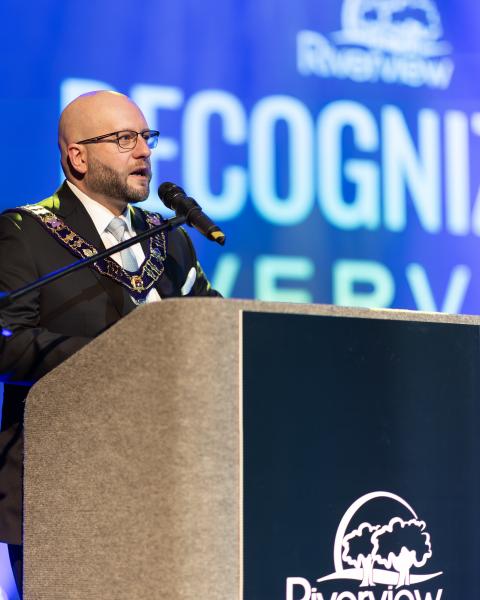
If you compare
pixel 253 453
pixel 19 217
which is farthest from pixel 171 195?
pixel 253 453

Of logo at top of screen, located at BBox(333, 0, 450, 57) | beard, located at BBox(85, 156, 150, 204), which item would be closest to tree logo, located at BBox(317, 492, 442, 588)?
beard, located at BBox(85, 156, 150, 204)

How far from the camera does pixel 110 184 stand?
2430 millimetres

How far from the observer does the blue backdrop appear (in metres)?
3.29

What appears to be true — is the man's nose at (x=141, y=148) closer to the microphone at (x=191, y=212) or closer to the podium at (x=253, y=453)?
the microphone at (x=191, y=212)

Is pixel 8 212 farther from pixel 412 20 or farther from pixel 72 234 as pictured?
pixel 412 20

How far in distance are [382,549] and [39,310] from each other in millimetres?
942

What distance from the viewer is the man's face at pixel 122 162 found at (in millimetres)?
2410

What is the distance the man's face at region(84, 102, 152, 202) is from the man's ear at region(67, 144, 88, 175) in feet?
0.08

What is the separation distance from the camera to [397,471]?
1.64m

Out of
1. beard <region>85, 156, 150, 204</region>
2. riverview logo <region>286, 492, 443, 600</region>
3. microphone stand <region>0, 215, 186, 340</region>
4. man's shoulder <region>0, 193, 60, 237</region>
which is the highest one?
beard <region>85, 156, 150, 204</region>

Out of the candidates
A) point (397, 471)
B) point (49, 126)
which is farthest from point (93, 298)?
point (49, 126)

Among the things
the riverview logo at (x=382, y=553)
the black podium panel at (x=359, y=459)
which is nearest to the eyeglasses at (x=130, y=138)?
the black podium panel at (x=359, y=459)

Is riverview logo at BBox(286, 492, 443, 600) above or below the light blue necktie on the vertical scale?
below

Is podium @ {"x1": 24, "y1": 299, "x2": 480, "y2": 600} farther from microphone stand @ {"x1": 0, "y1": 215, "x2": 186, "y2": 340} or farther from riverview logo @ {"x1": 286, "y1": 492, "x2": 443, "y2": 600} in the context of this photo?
microphone stand @ {"x1": 0, "y1": 215, "x2": 186, "y2": 340}
